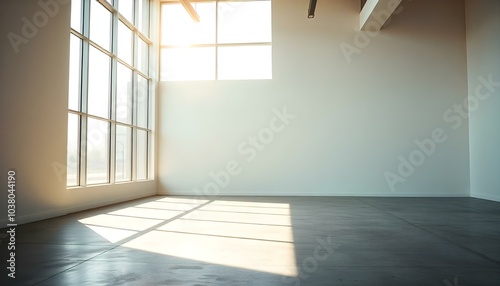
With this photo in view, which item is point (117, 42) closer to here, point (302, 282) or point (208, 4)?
point (208, 4)

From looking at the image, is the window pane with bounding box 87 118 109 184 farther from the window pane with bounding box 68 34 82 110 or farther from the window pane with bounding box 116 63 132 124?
the window pane with bounding box 116 63 132 124

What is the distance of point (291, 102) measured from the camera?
473 inches

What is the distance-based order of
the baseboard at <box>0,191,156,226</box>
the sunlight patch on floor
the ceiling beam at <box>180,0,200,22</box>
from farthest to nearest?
the ceiling beam at <box>180,0,200,22</box>, the baseboard at <box>0,191,156,226</box>, the sunlight patch on floor

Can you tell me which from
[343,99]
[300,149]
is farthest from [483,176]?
[300,149]

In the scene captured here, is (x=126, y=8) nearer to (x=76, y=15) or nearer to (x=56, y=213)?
(x=76, y=15)

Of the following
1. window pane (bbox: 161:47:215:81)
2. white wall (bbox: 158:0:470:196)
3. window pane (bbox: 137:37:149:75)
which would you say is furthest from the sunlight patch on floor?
window pane (bbox: 161:47:215:81)

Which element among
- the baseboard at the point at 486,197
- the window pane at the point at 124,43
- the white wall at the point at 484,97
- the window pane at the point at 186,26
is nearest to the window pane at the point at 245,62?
the window pane at the point at 186,26

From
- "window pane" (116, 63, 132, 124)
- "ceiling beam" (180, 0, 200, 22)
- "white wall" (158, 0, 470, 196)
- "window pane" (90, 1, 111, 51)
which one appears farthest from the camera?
"white wall" (158, 0, 470, 196)

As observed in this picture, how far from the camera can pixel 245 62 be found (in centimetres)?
1238

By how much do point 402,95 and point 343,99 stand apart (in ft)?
6.15

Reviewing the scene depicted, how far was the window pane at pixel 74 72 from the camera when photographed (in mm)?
7645

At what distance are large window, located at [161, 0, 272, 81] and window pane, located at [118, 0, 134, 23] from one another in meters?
1.73

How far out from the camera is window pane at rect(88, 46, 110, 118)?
8414 millimetres

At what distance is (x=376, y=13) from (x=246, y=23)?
4.22m
